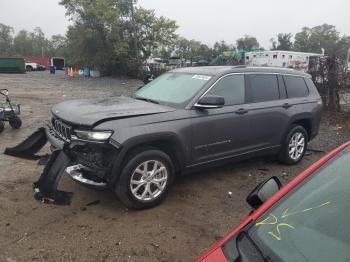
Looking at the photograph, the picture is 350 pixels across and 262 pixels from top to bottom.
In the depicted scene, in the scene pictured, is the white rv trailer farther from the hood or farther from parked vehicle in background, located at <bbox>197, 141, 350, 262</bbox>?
parked vehicle in background, located at <bbox>197, 141, 350, 262</bbox>

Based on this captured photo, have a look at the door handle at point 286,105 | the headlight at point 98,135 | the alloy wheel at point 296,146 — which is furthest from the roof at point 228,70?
the headlight at point 98,135

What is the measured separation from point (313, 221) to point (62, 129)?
367cm

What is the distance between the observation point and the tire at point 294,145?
6488 mm

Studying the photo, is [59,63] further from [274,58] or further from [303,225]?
[303,225]

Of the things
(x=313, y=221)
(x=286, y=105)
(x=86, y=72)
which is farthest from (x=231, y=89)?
(x=86, y=72)

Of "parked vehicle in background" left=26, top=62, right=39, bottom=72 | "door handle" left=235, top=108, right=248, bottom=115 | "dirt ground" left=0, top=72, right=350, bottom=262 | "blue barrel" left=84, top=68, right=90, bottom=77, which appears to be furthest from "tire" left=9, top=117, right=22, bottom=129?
"parked vehicle in background" left=26, top=62, right=39, bottom=72

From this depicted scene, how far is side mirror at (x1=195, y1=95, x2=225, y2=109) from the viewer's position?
4949mm

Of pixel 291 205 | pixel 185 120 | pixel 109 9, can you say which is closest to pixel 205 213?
pixel 185 120

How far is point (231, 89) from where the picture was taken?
18.5ft

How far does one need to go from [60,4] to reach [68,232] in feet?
139

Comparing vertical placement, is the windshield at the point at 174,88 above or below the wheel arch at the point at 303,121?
above

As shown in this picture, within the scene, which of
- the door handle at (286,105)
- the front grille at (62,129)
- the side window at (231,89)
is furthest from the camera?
the door handle at (286,105)

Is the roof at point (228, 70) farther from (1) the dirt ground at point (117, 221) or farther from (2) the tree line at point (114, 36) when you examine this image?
(2) the tree line at point (114, 36)

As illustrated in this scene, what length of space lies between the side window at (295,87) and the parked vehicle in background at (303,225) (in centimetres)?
427
